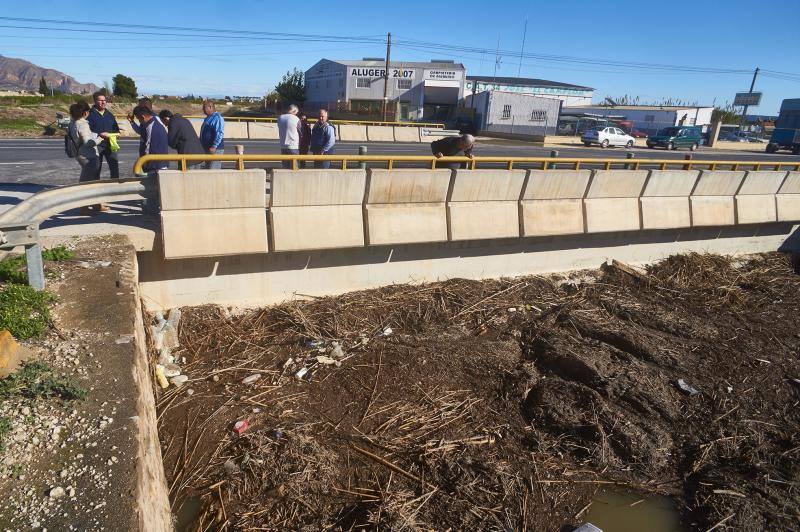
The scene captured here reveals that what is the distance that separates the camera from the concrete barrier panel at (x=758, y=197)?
35.3 ft

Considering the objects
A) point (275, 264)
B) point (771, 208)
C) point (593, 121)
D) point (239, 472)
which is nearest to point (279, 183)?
point (275, 264)

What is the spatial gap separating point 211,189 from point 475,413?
4.33 metres

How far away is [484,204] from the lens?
8.34 metres

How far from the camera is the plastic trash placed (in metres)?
6.04

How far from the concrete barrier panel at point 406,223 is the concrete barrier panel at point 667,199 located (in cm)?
447

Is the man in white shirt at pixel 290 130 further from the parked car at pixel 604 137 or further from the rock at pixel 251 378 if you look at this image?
the parked car at pixel 604 137

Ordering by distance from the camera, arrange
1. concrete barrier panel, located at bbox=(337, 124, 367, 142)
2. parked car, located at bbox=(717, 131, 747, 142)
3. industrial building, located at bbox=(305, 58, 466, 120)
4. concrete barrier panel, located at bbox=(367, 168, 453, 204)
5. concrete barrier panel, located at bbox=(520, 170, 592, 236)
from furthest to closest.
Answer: parked car, located at bbox=(717, 131, 747, 142), industrial building, located at bbox=(305, 58, 466, 120), concrete barrier panel, located at bbox=(337, 124, 367, 142), concrete barrier panel, located at bbox=(520, 170, 592, 236), concrete barrier panel, located at bbox=(367, 168, 453, 204)

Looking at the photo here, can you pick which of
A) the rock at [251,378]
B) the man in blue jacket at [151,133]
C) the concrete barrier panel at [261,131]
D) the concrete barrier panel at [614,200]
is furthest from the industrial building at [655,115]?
the rock at [251,378]

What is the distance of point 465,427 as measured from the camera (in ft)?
17.0

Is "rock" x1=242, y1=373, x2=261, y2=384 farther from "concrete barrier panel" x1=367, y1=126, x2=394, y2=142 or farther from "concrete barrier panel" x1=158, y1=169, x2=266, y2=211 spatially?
"concrete barrier panel" x1=367, y1=126, x2=394, y2=142

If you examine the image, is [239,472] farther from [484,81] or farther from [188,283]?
[484,81]

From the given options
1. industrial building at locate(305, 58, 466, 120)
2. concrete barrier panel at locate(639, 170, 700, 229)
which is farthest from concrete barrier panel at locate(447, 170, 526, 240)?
industrial building at locate(305, 58, 466, 120)

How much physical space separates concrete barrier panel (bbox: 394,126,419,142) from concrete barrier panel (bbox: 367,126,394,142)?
31 centimetres

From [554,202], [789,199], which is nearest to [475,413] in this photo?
[554,202]
